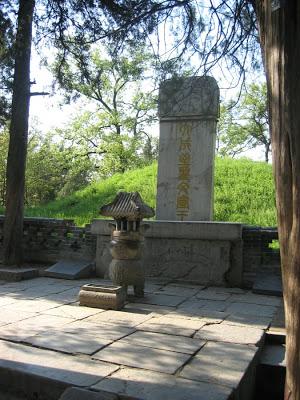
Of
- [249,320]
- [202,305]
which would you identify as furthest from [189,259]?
[249,320]

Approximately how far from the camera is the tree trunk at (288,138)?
6.98 ft

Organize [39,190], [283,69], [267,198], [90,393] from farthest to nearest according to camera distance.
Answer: [39,190] < [267,198] < [90,393] < [283,69]

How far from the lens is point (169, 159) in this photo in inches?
327

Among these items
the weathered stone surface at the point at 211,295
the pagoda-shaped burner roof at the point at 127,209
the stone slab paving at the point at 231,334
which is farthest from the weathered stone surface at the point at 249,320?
the pagoda-shaped burner roof at the point at 127,209

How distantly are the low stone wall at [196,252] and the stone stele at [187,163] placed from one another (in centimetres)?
110

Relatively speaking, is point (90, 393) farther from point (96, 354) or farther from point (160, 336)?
point (160, 336)

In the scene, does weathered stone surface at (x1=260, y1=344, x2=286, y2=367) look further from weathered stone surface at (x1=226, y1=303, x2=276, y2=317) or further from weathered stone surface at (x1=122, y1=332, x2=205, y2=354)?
weathered stone surface at (x1=226, y1=303, x2=276, y2=317)

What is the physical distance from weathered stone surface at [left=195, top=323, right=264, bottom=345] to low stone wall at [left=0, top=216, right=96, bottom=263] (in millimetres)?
4013

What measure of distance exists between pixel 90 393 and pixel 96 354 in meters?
0.74

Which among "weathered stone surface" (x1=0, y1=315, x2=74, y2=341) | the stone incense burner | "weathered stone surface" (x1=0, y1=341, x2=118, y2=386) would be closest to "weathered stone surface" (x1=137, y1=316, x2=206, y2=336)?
"weathered stone surface" (x1=0, y1=315, x2=74, y2=341)

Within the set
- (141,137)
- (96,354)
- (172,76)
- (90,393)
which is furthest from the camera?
(141,137)

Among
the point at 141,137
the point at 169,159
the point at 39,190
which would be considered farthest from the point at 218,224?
the point at 39,190

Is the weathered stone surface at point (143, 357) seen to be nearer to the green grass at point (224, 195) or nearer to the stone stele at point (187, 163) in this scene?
the stone stele at point (187, 163)

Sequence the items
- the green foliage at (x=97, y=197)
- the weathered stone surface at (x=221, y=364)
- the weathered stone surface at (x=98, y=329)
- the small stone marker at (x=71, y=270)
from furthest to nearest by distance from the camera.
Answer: the green foliage at (x=97, y=197)
the small stone marker at (x=71, y=270)
the weathered stone surface at (x=98, y=329)
the weathered stone surface at (x=221, y=364)
